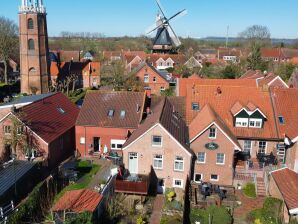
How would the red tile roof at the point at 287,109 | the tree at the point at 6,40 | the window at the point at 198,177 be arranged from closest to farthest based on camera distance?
the window at the point at 198,177 < the red tile roof at the point at 287,109 < the tree at the point at 6,40

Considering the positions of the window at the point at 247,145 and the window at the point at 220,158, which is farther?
the window at the point at 247,145

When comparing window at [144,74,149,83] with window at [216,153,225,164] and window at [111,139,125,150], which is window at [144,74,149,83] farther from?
window at [216,153,225,164]

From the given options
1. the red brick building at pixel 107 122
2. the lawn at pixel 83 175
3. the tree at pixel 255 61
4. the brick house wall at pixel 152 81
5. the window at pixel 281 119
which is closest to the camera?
the lawn at pixel 83 175

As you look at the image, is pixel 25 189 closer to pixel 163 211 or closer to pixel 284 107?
pixel 163 211

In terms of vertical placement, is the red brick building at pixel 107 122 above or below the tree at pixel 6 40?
below

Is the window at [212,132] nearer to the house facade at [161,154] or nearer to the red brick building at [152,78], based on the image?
the house facade at [161,154]

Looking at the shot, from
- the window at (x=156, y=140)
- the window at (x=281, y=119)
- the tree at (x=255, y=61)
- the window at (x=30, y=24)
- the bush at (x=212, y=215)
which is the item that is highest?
the window at (x=30, y=24)

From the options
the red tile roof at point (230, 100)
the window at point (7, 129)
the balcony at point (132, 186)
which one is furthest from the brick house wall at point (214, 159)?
the window at point (7, 129)
